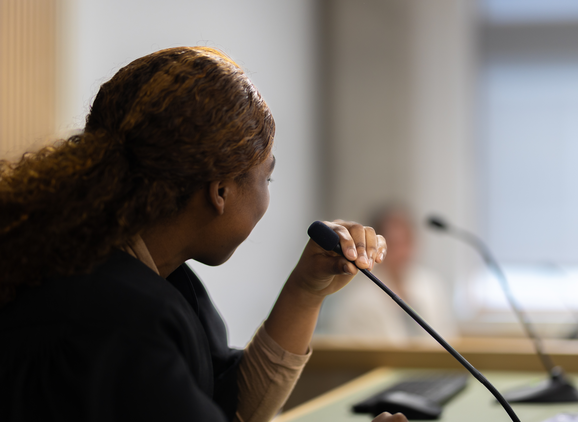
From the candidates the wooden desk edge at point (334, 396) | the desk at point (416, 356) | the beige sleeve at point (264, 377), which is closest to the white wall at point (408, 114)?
the desk at point (416, 356)

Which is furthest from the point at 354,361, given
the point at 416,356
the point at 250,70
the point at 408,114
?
the point at 408,114

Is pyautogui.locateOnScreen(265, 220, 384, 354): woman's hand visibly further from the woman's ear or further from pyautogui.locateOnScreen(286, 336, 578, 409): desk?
pyautogui.locateOnScreen(286, 336, 578, 409): desk

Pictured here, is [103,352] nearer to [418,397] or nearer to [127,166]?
[127,166]

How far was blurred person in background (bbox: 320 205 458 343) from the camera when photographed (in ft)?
9.53

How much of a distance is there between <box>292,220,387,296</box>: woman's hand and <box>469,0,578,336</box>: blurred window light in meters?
3.07

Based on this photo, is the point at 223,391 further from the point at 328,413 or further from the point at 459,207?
the point at 459,207

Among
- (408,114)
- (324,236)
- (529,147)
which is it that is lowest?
(529,147)

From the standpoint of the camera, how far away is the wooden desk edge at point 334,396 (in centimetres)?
134

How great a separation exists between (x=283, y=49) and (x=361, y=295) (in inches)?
53.7

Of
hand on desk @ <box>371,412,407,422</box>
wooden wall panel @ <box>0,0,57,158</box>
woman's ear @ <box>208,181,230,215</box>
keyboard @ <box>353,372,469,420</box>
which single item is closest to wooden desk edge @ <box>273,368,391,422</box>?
keyboard @ <box>353,372,469,420</box>

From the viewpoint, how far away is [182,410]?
2.05ft

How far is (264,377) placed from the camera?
1075mm

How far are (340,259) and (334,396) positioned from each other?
2.21ft

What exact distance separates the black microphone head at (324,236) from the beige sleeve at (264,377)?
11.1 inches
